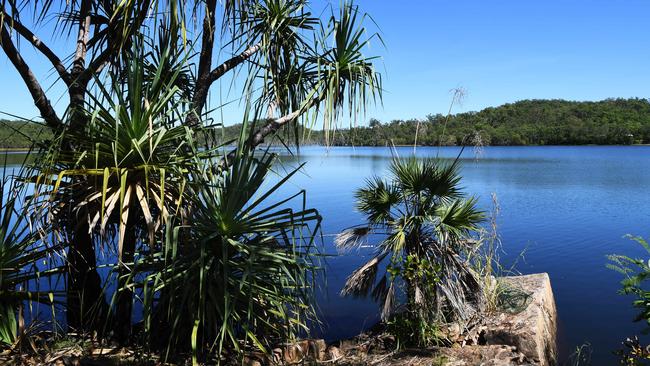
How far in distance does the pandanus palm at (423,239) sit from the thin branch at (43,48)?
10.7 feet

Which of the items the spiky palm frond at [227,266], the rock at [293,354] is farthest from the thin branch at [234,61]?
the rock at [293,354]

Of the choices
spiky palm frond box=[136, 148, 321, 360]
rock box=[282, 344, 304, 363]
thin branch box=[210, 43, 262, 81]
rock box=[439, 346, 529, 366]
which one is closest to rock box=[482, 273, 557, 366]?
rock box=[439, 346, 529, 366]

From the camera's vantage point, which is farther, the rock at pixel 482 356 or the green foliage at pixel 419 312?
→ the green foliage at pixel 419 312

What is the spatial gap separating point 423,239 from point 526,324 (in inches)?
55.2

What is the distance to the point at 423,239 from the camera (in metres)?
5.79

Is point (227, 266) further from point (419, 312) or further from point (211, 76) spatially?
point (211, 76)

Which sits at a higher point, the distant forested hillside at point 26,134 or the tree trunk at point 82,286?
the distant forested hillside at point 26,134

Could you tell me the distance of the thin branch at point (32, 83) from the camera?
4.34m

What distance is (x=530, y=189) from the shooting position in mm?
25844

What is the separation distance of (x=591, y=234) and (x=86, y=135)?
1430cm

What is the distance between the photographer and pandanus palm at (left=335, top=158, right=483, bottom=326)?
17.3 ft

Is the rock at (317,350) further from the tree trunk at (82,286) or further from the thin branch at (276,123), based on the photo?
the thin branch at (276,123)

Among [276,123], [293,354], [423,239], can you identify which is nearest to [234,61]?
[276,123]

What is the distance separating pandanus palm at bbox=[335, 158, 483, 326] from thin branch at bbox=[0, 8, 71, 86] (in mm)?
3275
